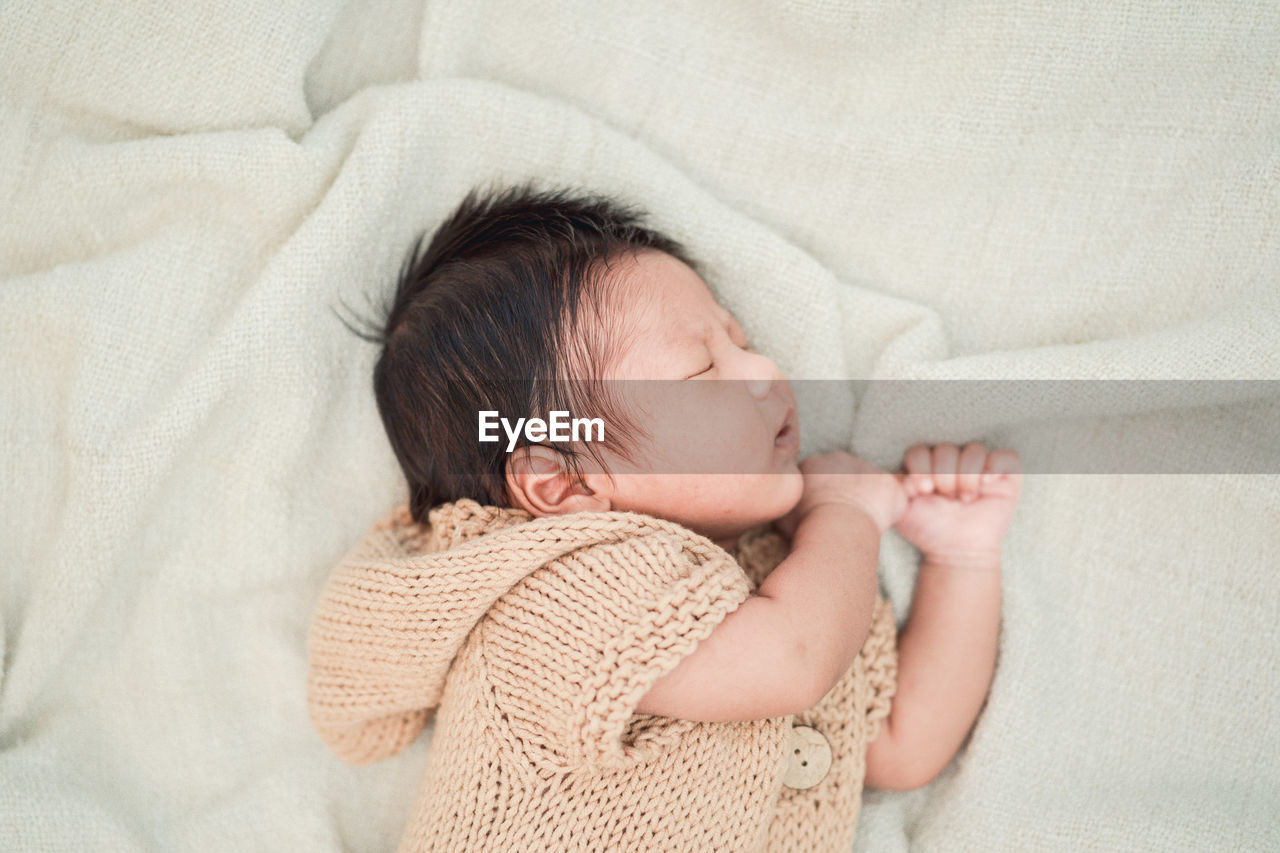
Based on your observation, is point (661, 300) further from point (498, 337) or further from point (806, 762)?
point (806, 762)

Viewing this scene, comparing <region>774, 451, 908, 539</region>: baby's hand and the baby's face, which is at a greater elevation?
the baby's face

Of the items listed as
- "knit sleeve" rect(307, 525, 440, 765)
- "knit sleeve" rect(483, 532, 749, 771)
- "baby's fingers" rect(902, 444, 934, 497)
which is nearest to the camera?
"knit sleeve" rect(483, 532, 749, 771)

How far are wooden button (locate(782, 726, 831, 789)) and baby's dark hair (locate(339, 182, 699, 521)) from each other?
501 millimetres

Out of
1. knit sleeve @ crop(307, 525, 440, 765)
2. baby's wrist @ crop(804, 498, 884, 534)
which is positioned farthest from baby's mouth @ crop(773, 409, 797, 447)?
knit sleeve @ crop(307, 525, 440, 765)

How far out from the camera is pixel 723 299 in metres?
1.43

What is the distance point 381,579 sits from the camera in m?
1.16

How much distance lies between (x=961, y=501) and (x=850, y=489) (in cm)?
18

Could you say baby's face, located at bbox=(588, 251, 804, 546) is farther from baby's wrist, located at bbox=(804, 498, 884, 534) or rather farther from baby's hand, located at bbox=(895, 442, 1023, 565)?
baby's hand, located at bbox=(895, 442, 1023, 565)

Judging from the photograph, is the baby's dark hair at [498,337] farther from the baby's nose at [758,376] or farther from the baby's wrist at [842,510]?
the baby's wrist at [842,510]

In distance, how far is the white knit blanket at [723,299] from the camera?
1.26m

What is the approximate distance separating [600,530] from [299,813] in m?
0.75

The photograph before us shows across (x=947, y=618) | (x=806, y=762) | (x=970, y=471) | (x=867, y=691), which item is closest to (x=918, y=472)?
(x=970, y=471)

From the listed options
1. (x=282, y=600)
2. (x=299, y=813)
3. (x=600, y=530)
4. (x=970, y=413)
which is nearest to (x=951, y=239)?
(x=970, y=413)

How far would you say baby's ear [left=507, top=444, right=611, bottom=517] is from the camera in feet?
3.92
